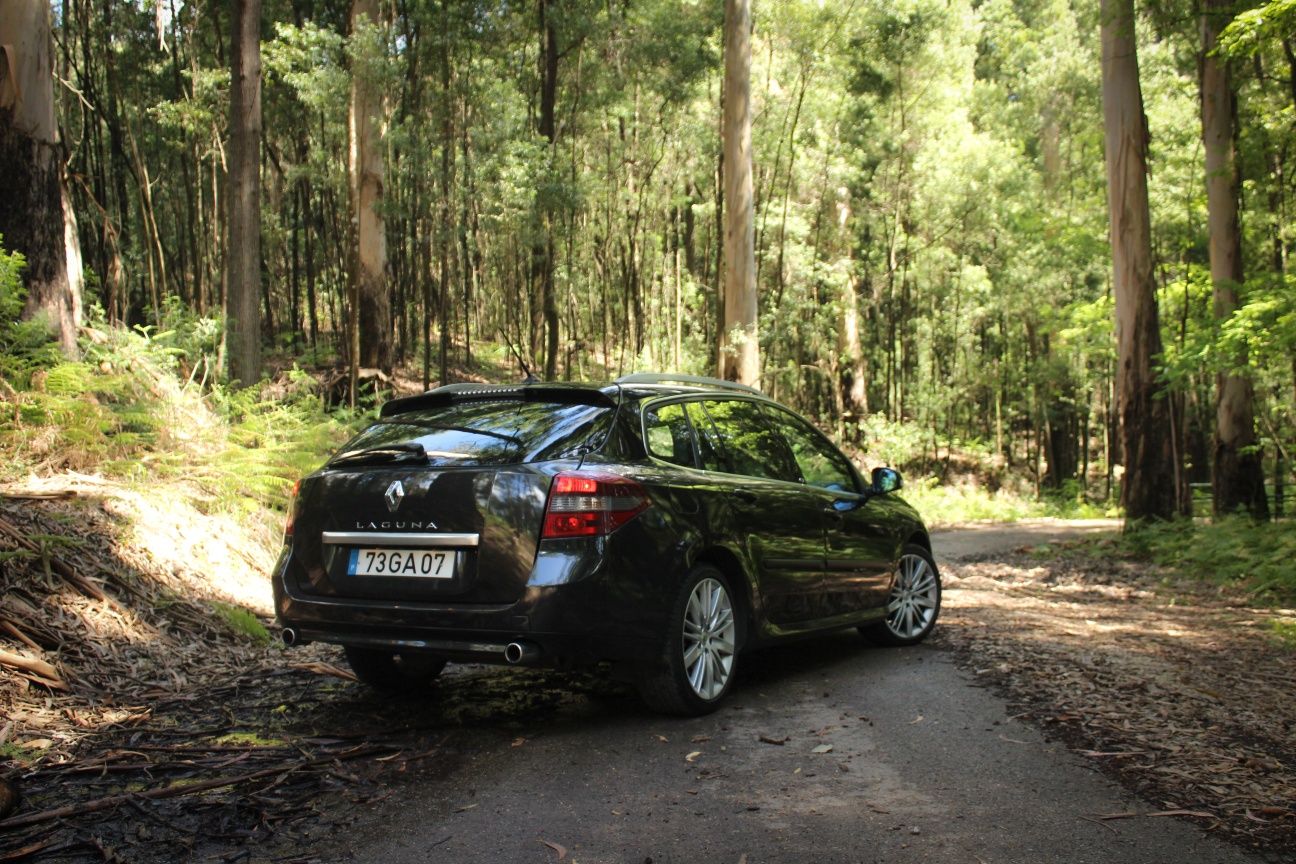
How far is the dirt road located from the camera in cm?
340

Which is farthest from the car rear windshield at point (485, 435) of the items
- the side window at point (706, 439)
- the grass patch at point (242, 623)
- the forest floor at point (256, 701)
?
the grass patch at point (242, 623)

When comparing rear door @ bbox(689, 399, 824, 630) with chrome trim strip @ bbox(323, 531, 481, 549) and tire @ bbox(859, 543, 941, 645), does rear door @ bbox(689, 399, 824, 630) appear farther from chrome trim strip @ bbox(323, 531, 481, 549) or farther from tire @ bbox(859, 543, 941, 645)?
chrome trim strip @ bbox(323, 531, 481, 549)

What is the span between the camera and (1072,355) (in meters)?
36.2

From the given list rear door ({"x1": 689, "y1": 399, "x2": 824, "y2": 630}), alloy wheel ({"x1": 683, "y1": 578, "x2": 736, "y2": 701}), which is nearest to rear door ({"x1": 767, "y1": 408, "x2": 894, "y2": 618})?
rear door ({"x1": 689, "y1": 399, "x2": 824, "y2": 630})

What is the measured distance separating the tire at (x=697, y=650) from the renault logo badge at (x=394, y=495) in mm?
1389

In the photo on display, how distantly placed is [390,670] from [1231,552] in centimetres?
1082

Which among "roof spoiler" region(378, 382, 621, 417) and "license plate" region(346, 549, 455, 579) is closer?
"license plate" region(346, 549, 455, 579)

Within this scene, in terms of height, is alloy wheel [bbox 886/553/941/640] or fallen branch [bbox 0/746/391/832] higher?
alloy wheel [bbox 886/553/941/640]

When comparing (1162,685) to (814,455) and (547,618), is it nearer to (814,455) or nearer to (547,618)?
(814,455)

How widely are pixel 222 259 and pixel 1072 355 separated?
27.8 meters

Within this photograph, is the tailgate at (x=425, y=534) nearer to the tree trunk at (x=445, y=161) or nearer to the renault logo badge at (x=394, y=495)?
the renault logo badge at (x=394, y=495)

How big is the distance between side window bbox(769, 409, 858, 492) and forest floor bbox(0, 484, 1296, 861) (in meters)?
1.42

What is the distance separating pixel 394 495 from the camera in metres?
4.80

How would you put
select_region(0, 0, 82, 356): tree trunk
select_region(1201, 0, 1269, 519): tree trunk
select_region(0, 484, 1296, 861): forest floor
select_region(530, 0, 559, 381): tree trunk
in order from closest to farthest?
select_region(0, 484, 1296, 861): forest floor, select_region(0, 0, 82, 356): tree trunk, select_region(1201, 0, 1269, 519): tree trunk, select_region(530, 0, 559, 381): tree trunk
